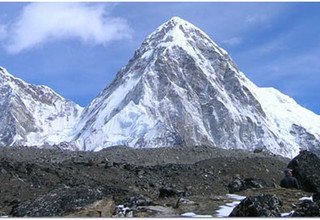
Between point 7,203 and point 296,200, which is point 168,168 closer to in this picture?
point 7,203

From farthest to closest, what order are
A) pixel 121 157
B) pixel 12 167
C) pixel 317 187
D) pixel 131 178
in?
pixel 121 157, pixel 131 178, pixel 12 167, pixel 317 187

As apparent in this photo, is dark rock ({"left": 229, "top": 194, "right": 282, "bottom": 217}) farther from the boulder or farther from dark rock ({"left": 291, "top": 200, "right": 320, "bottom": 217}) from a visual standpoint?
the boulder

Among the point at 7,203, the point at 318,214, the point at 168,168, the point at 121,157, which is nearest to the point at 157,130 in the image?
the point at 121,157

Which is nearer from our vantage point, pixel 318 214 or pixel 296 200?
pixel 318 214

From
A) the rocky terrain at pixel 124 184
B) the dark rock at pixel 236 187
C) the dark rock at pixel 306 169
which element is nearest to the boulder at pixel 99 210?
the rocky terrain at pixel 124 184

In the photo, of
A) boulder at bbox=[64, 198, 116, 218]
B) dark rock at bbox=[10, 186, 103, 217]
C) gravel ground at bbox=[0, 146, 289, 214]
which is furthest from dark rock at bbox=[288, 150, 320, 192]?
dark rock at bbox=[10, 186, 103, 217]

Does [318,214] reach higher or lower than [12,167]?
lower

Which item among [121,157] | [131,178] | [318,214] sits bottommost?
[318,214]

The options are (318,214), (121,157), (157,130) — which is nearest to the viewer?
(318,214)

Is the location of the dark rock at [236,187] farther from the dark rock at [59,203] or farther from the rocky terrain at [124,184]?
the dark rock at [59,203]
